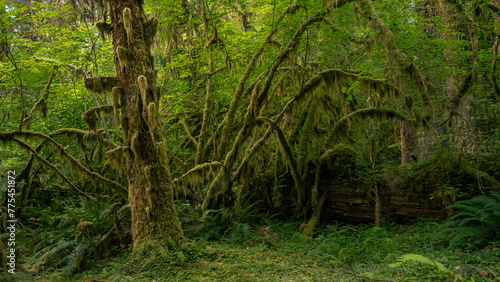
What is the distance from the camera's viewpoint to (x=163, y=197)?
571 centimetres

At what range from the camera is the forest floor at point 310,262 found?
4.16 metres

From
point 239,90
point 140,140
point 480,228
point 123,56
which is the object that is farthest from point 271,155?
point 480,228

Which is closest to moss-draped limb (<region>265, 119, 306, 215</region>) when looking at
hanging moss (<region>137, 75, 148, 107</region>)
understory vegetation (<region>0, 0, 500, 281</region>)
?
understory vegetation (<region>0, 0, 500, 281</region>)

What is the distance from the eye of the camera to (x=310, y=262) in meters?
5.44

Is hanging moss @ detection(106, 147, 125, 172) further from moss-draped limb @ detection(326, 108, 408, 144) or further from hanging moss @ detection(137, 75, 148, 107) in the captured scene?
moss-draped limb @ detection(326, 108, 408, 144)

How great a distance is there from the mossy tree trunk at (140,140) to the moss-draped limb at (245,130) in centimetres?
203

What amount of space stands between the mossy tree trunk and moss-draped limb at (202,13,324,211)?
6.65 feet

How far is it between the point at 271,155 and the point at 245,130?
2.33 m

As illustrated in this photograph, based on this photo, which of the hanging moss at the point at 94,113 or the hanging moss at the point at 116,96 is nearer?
the hanging moss at the point at 116,96

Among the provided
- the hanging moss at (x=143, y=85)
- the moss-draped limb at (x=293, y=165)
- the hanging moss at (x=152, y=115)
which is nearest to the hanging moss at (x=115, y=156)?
the hanging moss at (x=152, y=115)

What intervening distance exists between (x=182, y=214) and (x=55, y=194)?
16.2ft

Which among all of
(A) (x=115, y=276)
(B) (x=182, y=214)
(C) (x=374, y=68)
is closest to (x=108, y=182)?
(B) (x=182, y=214)

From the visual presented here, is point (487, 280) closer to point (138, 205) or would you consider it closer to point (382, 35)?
point (382, 35)

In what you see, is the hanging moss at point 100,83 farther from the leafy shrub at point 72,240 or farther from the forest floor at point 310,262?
the forest floor at point 310,262
